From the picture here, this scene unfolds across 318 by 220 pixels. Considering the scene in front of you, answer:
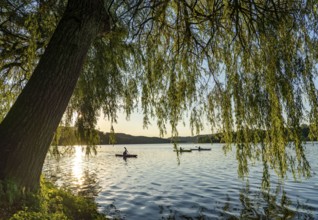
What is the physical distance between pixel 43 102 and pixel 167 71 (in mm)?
2602

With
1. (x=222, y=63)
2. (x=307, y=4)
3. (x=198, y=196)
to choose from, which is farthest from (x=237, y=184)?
(x=307, y=4)

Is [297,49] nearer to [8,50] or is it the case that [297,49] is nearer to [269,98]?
[269,98]

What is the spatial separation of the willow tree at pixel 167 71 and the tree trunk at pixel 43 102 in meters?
0.01

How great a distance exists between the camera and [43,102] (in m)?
4.02

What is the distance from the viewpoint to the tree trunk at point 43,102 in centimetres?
401

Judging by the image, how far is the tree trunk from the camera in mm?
4012

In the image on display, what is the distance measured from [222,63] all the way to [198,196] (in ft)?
27.3

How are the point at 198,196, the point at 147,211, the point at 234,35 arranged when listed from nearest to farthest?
the point at 234,35
the point at 147,211
the point at 198,196

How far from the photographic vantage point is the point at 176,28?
5926 mm

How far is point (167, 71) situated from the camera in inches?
231

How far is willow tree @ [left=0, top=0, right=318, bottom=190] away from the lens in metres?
4.10

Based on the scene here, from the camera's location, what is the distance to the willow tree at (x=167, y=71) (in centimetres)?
410

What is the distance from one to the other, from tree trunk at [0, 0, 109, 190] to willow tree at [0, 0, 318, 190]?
0.04 feet

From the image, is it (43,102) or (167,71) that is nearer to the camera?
(43,102)
